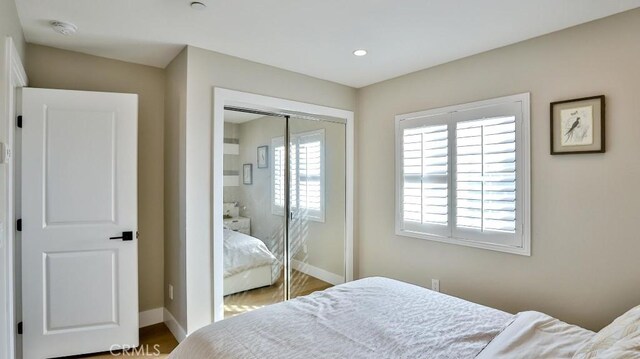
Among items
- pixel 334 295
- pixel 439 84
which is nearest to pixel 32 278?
pixel 334 295

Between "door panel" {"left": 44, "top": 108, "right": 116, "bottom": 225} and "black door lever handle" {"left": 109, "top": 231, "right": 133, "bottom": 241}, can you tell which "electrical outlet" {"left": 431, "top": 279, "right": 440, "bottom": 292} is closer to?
"black door lever handle" {"left": 109, "top": 231, "right": 133, "bottom": 241}

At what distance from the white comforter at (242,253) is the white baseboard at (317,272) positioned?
0.26 metres

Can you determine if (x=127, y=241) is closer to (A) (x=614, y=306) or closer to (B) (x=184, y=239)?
(B) (x=184, y=239)

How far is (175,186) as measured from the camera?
2859mm

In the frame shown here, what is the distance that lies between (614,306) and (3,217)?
361cm

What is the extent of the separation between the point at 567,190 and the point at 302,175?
220 centimetres

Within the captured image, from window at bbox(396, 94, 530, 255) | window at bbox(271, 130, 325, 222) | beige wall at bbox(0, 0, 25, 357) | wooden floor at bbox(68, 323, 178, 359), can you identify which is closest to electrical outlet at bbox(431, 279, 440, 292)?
window at bbox(396, 94, 530, 255)

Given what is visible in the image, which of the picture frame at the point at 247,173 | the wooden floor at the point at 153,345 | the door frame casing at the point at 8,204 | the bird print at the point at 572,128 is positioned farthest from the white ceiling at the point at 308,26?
the wooden floor at the point at 153,345

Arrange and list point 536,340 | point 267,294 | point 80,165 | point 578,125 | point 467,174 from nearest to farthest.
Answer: point 536,340 < point 578,125 < point 80,165 < point 467,174 < point 267,294

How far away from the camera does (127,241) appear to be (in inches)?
104

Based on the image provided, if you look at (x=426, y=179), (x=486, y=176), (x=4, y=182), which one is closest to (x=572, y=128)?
(x=486, y=176)

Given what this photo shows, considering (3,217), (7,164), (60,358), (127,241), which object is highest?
(7,164)

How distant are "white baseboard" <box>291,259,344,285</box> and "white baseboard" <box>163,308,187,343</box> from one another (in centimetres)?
Result: 113

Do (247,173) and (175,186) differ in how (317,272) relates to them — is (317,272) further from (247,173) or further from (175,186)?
(175,186)
